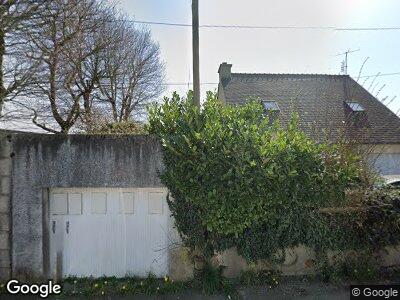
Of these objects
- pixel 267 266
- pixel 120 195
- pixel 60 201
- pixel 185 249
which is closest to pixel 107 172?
pixel 120 195

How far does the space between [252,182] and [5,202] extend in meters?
4.06

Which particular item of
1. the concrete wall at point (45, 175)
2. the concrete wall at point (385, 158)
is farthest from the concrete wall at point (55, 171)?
the concrete wall at point (385, 158)

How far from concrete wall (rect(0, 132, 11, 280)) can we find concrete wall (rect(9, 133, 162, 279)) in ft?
0.22

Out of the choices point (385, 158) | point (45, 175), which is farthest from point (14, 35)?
point (385, 158)

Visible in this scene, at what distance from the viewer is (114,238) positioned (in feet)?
17.5

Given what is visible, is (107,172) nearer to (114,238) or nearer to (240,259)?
(114,238)

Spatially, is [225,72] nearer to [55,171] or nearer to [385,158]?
[385,158]

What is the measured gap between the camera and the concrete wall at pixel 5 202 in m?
5.20

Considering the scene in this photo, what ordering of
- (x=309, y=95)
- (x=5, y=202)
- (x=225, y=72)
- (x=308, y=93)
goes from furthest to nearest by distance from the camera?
(x=225, y=72) < (x=308, y=93) < (x=309, y=95) < (x=5, y=202)

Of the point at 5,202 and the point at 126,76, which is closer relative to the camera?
the point at 5,202

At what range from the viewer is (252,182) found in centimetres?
498

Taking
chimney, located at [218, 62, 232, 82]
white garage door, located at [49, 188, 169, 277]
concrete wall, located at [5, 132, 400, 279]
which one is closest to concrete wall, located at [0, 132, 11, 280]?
concrete wall, located at [5, 132, 400, 279]

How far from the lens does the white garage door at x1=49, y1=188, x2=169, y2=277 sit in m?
5.30

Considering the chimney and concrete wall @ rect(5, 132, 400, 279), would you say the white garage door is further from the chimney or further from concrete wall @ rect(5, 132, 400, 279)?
the chimney
